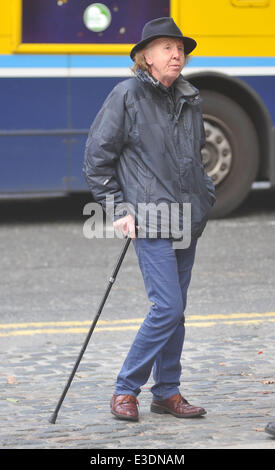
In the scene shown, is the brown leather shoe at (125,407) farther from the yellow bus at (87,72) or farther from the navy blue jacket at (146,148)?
the yellow bus at (87,72)

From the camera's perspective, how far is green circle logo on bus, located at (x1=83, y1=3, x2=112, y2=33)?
434 inches

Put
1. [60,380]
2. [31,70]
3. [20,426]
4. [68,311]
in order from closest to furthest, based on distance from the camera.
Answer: [20,426] < [60,380] < [68,311] < [31,70]

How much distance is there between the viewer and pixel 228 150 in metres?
11.4

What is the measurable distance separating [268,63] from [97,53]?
1644 millimetres

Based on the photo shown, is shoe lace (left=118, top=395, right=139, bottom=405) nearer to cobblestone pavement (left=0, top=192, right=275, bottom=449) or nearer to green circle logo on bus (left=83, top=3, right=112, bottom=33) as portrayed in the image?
cobblestone pavement (left=0, top=192, right=275, bottom=449)

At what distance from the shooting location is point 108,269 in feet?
29.5

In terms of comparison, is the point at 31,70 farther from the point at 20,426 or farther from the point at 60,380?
the point at 20,426

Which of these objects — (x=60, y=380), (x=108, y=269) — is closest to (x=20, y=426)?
(x=60, y=380)

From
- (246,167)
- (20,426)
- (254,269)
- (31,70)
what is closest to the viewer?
(20,426)

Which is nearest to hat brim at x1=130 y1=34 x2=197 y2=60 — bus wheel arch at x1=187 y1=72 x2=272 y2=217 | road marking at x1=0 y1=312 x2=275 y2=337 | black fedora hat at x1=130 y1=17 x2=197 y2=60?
black fedora hat at x1=130 y1=17 x2=197 y2=60

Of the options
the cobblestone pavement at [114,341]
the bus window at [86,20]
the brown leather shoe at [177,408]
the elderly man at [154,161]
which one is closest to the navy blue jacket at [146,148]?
the elderly man at [154,161]

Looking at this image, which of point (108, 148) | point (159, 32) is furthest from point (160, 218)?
point (159, 32)

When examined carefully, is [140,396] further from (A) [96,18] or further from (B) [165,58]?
(A) [96,18]

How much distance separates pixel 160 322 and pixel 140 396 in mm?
687
